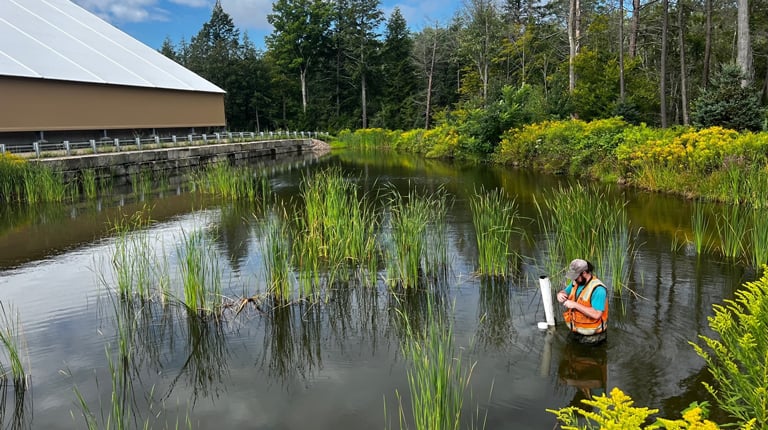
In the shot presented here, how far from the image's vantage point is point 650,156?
496 inches

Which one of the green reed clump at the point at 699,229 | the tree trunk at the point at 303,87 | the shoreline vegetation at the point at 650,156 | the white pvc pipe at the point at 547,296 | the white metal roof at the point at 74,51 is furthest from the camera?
the tree trunk at the point at 303,87

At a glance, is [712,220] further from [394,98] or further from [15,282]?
[394,98]

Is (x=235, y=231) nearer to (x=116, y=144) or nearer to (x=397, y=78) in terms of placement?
(x=116, y=144)

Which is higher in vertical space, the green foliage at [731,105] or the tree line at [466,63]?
the tree line at [466,63]

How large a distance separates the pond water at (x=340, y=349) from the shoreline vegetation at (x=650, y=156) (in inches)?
116

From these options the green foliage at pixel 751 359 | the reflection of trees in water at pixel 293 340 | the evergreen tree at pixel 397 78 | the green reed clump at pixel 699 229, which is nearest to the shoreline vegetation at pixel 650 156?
the green reed clump at pixel 699 229

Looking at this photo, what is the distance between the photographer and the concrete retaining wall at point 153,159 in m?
16.8

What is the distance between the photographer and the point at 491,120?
71.6ft

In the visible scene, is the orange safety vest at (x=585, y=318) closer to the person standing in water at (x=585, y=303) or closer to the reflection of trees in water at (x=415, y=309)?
the person standing in water at (x=585, y=303)

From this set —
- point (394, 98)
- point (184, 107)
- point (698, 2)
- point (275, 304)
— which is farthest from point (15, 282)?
point (394, 98)

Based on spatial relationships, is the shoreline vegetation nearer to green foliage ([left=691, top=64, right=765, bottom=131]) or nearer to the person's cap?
green foliage ([left=691, top=64, right=765, bottom=131])

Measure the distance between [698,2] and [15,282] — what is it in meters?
34.0

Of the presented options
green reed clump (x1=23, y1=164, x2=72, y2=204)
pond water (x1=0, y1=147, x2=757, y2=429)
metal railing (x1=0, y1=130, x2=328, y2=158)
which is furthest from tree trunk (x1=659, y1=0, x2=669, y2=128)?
metal railing (x1=0, y1=130, x2=328, y2=158)

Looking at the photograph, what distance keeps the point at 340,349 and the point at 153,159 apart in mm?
18291
